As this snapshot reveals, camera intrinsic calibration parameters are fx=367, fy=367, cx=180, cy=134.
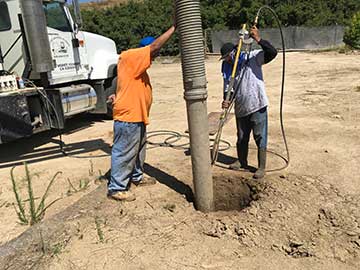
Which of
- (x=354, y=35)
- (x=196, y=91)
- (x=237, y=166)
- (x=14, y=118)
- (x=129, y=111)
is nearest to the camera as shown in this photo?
(x=196, y=91)

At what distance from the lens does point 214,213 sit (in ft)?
12.4

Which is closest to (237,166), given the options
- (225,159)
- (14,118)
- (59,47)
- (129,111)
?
(225,159)

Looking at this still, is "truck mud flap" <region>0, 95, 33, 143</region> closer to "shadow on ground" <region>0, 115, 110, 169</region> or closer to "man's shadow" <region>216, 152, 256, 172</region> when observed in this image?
"shadow on ground" <region>0, 115, 110, 169</region>

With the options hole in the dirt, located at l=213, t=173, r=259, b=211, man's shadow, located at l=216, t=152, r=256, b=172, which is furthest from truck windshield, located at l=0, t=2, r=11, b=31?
hole in the dirt, located at l=213, t=173, r=259, b=211

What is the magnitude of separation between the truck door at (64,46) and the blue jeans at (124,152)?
3131mm

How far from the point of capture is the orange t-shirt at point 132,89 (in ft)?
12.2

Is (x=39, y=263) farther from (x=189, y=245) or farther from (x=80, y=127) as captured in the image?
(x=80, y=127)

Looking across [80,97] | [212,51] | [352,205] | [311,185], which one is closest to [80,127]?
[80,97]

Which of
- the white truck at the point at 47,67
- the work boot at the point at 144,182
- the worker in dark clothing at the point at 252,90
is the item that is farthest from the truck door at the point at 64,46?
the worker in dark clothing at the point at 252,90

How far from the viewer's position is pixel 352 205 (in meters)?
3.68

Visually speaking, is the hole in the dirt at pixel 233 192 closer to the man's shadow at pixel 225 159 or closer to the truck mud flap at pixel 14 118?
the man's shadow at pixel 225 159

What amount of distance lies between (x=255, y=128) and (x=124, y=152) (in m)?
1.58

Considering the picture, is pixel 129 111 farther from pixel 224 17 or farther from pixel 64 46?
pixel 224 17

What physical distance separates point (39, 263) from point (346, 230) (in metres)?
2.67
